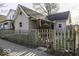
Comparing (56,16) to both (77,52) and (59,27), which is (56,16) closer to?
(59,27)

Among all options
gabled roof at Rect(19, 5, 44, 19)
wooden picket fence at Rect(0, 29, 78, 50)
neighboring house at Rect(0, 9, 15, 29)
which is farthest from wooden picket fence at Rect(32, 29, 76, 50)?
neighboring house at Rect(0, 9, 15, 29)

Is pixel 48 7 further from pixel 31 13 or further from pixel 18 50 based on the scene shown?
pixel 18 50

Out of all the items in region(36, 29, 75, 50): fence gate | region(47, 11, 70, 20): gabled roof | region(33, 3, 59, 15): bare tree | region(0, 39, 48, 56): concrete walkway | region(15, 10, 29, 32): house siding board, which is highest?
region(33, 3, 59, 15): bare tree

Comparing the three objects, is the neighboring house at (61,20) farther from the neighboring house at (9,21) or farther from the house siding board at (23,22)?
the neighboring house at (9,21)

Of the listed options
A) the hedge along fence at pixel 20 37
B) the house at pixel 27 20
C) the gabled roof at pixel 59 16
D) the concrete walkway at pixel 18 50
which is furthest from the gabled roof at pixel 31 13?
the concrete walkway at pixel 18 50

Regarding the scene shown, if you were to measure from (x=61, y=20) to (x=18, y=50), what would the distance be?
80cm

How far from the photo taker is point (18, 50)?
2035mm

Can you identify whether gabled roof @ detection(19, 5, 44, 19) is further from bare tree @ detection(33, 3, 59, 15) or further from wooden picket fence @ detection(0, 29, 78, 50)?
wooden picket fence @ detection(0, 29, 78, 50)

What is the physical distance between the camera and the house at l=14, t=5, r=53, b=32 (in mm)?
2039

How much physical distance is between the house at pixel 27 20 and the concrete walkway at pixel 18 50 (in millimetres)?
253

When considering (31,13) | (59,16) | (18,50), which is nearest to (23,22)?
(31,13)

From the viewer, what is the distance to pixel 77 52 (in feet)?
6.38

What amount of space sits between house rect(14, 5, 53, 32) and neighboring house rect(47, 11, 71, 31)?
0.10m

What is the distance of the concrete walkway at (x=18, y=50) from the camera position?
2006 mm
